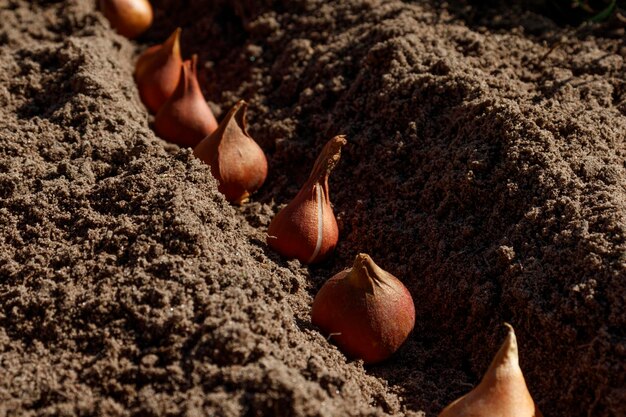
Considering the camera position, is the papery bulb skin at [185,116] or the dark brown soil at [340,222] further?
the papery bulb skin at [185,116]

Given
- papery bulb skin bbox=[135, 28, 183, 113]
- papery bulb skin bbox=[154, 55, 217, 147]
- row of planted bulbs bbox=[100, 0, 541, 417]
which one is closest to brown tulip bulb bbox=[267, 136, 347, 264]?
row of planted bulbs bbox=[100, 0, 541, 417]

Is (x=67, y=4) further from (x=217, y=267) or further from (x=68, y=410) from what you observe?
(x=68, y=410)

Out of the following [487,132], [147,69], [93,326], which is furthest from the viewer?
[147,69]

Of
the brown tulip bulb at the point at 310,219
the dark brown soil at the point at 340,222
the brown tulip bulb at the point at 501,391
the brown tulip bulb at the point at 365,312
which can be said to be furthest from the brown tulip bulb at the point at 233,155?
the brown tulip bulb at the point at 501,391

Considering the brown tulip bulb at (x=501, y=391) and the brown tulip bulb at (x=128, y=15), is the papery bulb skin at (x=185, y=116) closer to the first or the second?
the brown tulip bulb at (x=128, y=15)

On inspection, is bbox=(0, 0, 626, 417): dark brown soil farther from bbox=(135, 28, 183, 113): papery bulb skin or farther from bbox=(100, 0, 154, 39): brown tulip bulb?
bbox=(100, 0, 154, 39): brown tulip bulb

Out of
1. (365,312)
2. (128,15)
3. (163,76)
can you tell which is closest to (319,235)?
(365,312)

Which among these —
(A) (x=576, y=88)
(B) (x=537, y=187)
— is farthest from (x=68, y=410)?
(A) (x=576, y=88)
